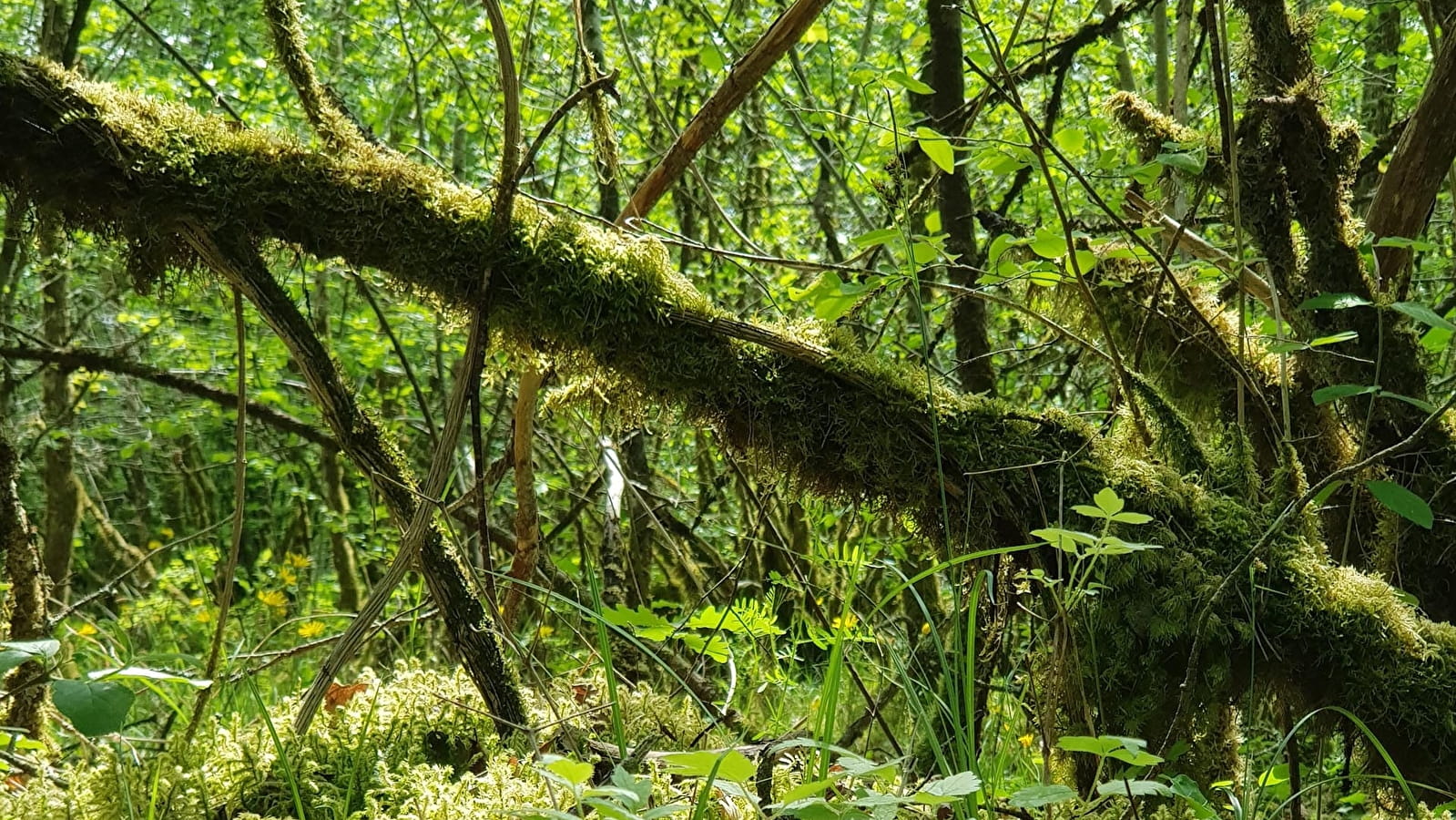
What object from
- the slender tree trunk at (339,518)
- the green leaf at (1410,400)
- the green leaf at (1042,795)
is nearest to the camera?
the green leaf at (1042,795)

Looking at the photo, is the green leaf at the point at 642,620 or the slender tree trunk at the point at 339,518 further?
the slender tree trunk at the point at 339,518

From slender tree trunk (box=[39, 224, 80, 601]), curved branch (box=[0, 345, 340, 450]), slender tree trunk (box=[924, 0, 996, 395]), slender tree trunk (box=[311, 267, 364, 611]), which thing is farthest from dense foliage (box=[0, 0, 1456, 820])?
slender tree trunk (box=[39, 224, 80, 601])

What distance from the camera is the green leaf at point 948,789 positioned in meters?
0.90

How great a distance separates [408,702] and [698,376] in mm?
798

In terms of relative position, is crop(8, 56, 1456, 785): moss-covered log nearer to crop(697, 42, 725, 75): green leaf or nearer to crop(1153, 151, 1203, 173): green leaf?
crop(1153, 151, 1203, 173): green leaf

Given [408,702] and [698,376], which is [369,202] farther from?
[408,702]

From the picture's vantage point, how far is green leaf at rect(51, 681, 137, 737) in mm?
969

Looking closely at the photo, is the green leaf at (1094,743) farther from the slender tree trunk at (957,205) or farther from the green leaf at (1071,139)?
the slender tree trunk at (957,205)

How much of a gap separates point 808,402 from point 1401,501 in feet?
2.99

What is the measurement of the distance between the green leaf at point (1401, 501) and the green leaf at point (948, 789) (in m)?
0.90

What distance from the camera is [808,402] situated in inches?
68.8

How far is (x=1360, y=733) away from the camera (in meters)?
1.75

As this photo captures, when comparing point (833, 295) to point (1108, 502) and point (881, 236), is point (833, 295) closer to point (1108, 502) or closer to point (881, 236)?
point (881, 236)

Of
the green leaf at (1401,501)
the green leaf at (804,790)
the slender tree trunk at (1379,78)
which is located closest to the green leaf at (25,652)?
the green leaf at (804,790)
